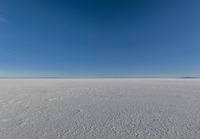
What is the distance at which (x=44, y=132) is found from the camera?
2.80 meters

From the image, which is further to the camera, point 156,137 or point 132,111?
point 132,111

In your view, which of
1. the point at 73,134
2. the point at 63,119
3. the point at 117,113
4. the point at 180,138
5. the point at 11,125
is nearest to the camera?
the point at 180,138

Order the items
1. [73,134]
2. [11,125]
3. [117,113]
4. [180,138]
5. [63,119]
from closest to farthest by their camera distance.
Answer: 1. [180,138]
2. [73,134]
3. [11,125]
4. [63,119]
5. [117,113]

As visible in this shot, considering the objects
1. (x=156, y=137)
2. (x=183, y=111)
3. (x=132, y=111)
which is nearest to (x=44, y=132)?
(x=156, y=137)

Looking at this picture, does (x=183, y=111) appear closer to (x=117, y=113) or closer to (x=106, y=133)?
(x=117, y=113)

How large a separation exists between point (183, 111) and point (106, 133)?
10.0 ft

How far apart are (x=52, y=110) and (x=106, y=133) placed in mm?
2451

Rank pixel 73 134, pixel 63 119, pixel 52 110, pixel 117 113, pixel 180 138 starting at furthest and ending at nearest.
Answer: pixel 52 110, pixel 117 113, pixel 63 119, pixel 73 134, pixel 180 138

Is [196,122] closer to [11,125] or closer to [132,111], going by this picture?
[132,111]

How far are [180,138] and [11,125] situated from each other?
409 centimetres

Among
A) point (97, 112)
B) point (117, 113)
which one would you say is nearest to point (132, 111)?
point (117, 113)

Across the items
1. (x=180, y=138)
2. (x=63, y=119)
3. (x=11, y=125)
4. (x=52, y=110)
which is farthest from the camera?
(x=52, y=110)

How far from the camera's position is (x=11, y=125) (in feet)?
10.2

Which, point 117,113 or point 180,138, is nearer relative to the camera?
point 180,138
